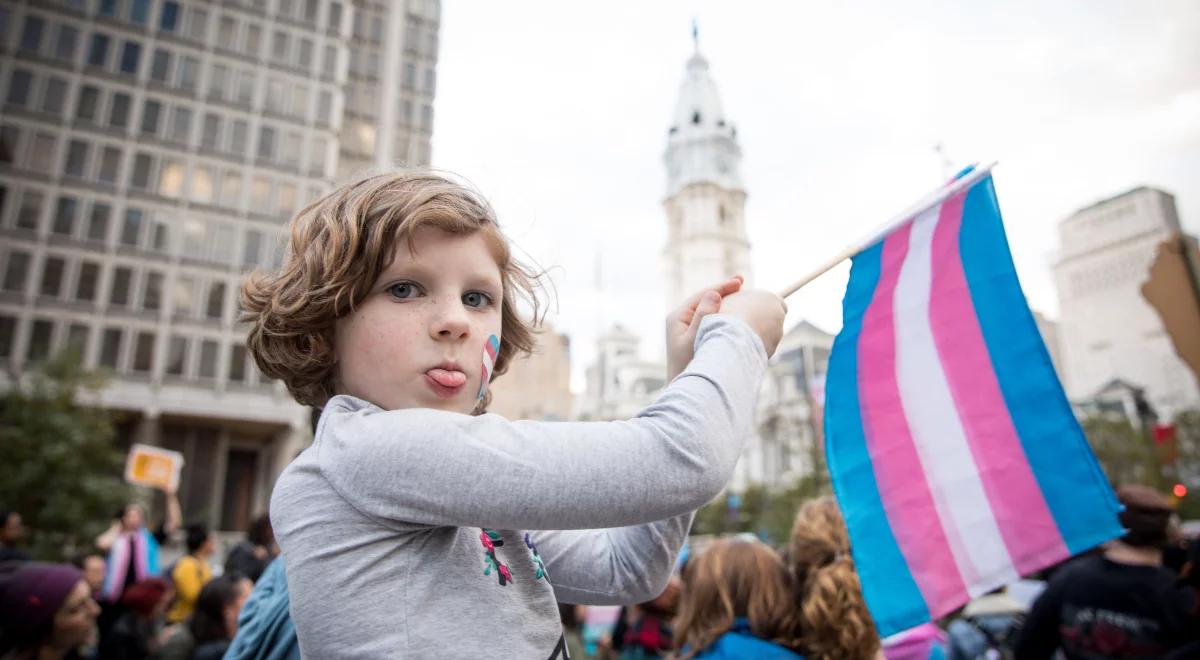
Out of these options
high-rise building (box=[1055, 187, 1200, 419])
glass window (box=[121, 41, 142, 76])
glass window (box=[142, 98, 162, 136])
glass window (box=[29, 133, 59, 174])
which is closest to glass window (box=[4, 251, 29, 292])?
glass window (box=[29, 133, 59, 174])

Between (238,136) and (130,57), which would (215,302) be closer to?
(238,136)

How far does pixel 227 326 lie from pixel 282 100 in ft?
40.1

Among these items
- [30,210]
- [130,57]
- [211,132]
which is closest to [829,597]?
[211,132]

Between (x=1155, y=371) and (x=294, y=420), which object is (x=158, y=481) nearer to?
(x=294, y=420)

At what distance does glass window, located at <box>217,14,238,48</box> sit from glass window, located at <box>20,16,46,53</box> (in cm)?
745

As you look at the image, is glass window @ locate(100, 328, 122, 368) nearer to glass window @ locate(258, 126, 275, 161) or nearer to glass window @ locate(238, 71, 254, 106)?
glass window @ locate(258, 126, 275, 161)

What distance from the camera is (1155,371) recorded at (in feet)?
227

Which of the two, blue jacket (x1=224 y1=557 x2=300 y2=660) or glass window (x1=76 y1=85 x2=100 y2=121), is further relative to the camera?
glass window (x1=76 y1=85 x2=100 y2=121)

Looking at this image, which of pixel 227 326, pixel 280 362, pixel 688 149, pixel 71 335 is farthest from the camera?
pixel 688 149

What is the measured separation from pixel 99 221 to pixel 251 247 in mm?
6506

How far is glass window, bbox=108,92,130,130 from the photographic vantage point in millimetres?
35500

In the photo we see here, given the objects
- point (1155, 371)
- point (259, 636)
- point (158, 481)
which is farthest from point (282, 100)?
point (1155, 371)

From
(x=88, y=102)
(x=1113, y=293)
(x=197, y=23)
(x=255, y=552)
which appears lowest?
(x=255, y=552)

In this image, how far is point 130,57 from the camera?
36312 mm
